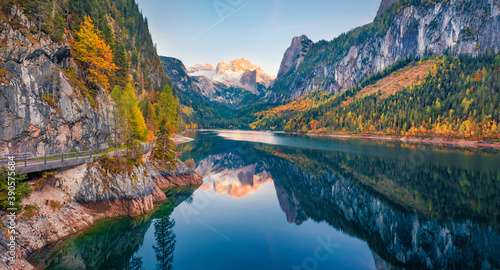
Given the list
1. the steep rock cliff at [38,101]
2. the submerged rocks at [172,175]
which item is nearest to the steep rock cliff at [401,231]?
the submerged rocks at [172,175]

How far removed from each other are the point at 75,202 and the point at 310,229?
27.2 m

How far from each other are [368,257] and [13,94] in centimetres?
4064

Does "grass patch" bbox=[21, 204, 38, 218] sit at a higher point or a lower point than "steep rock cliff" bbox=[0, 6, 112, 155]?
lower

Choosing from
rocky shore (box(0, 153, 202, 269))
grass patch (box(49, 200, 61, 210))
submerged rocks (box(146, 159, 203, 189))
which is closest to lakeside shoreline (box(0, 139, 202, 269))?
rocky shore (box(0, 153, 202, 269))

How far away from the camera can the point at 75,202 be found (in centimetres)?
2503

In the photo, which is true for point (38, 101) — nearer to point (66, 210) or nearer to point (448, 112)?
point (66, 210)

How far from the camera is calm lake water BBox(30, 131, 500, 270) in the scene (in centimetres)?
2131

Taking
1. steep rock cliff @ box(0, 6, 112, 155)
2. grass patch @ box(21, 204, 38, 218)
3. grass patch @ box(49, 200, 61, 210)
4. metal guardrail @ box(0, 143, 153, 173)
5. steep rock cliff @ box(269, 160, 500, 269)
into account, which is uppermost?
steep rock cliff @ box(0, 6, 112, 155)

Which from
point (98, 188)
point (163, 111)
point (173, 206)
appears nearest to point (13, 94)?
point (98, 188)

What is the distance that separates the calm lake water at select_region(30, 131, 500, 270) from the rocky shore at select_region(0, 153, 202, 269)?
1308mm

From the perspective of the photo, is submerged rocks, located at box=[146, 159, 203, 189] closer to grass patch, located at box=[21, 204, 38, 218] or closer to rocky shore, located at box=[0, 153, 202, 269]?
rocky shore, located at box=[0, 153, 202, 269]

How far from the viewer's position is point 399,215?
3241 centimetres

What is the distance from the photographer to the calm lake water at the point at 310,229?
21312mm

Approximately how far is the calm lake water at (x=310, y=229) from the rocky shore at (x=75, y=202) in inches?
51.5
